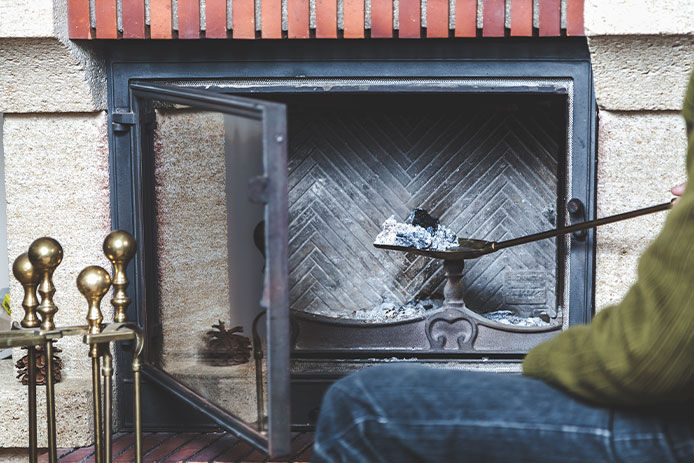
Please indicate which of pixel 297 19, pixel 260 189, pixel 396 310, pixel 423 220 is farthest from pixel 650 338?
pixel 396 310

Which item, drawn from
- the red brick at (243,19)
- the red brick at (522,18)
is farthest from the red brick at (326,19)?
the red brick at (522,18)

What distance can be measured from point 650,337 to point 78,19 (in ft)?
4.71

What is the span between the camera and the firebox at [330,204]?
1461 mm

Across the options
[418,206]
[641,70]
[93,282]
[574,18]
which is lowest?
[93,282]

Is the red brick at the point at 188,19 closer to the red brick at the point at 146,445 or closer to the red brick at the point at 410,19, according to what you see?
the red brick at the point at 410,19

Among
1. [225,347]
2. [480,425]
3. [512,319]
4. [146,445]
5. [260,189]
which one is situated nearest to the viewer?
[480,425]

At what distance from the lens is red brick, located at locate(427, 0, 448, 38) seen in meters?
1.71

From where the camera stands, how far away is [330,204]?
2232mm

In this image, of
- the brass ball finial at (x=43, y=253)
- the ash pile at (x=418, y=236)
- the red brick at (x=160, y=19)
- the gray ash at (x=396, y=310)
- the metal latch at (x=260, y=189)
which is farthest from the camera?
the gray ash at (x=396, y=310)

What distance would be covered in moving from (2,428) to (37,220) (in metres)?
0.47

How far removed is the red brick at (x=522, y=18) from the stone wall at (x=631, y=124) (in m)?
0.12

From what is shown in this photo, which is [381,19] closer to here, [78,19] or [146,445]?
[78,19]

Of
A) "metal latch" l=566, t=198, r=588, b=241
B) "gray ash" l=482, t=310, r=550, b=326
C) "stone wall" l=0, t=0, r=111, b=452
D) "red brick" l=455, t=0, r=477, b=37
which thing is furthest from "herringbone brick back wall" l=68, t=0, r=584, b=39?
"gray ash" l=482, t=310, r=550, b=326

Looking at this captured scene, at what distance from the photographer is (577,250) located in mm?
1819
